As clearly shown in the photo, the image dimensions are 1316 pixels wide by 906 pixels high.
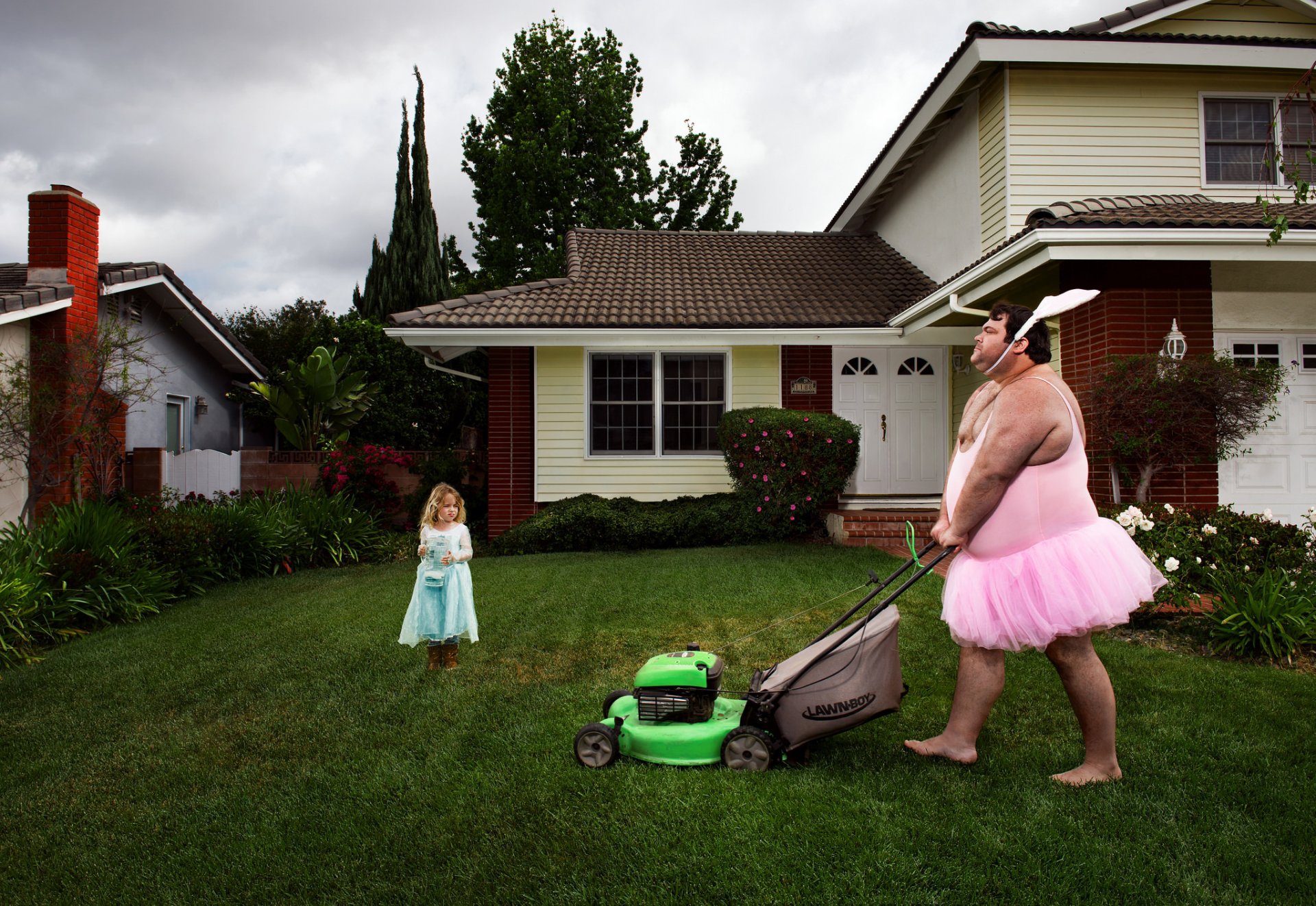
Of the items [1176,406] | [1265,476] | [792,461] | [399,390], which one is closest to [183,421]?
[399,390]

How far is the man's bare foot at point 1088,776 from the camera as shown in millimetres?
3328

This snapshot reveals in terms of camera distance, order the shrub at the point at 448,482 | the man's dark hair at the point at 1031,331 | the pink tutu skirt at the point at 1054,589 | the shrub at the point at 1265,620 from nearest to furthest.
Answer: the pink tutu skirt at the point at 1054,589 < the man's dark hair at the point at 1031,331 < the shrub at the point at 1265,620 < the shrub at the point at 448,482

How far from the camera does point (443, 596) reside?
17.7 ft

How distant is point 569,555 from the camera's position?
10891 millimetres

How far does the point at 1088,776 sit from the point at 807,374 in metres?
9.87

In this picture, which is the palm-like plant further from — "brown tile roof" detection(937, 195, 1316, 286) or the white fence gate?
"brown tile roof" detection(937, 195, 1316, 286)

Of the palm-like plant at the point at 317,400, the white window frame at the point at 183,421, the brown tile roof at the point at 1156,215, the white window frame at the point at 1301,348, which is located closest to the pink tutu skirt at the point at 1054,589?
the brown tile roof at the point at 1156,215

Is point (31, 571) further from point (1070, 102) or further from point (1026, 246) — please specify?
point (1070, 102)

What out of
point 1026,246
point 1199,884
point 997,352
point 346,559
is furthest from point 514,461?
point 1199,884

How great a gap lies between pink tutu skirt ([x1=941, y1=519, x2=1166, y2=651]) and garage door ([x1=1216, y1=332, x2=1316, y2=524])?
7234mm

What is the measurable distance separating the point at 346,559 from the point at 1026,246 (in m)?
9.47

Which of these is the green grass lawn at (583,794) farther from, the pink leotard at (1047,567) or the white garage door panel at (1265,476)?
the white garage door panel at (1265,476)

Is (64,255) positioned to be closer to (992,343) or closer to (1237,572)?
(992,343)

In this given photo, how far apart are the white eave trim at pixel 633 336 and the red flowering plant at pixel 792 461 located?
1569 millimetres
